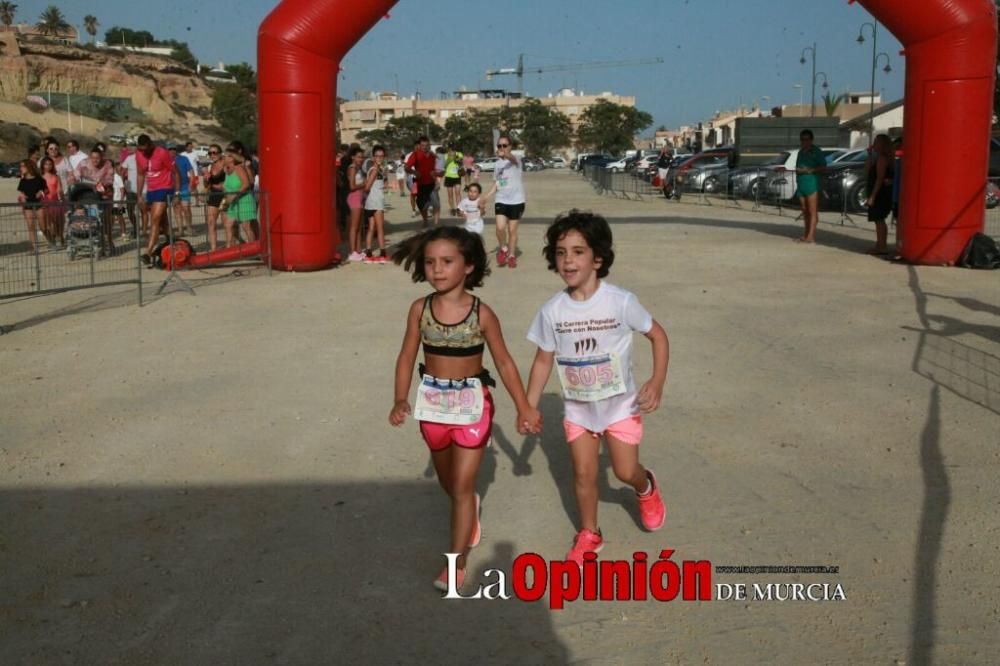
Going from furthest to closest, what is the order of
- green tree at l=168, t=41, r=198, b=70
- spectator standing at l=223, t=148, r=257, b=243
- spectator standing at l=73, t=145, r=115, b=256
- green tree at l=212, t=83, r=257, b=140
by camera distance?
1. green tree at l=168, t=41, r=198, b=70
2. green tree at l=212, t=83, r=257, b=140
3. spectator standing at l=73, t=145, r=115, b=256
4. spectator standing at l=223, t=148, r=257, b=243

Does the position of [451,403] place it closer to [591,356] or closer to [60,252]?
[591,356]

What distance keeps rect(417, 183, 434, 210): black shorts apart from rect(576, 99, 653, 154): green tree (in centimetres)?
8830

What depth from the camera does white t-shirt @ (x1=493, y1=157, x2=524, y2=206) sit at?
12328 mm

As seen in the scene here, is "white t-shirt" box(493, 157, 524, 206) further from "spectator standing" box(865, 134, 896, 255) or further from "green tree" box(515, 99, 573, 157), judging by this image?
"green tree" box(515, 99, 573, 157)

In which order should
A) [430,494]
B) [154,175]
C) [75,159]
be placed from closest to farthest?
[430,494] < [154,175] < [75,159]

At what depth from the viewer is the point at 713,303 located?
9969 mm

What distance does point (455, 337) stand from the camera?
397cm

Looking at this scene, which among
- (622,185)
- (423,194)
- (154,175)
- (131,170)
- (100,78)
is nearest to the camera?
(154,175)

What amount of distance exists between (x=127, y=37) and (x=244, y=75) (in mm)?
Answer: 48514

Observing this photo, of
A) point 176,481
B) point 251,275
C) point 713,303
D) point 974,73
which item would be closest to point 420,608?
point 176,481

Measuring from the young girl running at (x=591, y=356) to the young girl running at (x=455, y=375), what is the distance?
22cm

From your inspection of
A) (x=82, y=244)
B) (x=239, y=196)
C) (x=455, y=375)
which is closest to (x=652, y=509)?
(x=455, y=375)

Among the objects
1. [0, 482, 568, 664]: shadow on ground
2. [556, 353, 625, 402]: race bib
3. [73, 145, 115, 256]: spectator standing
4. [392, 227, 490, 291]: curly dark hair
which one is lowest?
[0, 482, 568, 664]: shadow on ground

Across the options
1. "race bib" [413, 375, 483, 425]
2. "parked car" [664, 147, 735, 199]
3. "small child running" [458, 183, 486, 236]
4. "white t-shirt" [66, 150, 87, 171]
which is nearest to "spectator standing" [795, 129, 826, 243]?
"small child running" [458, 183, 486, 236]
